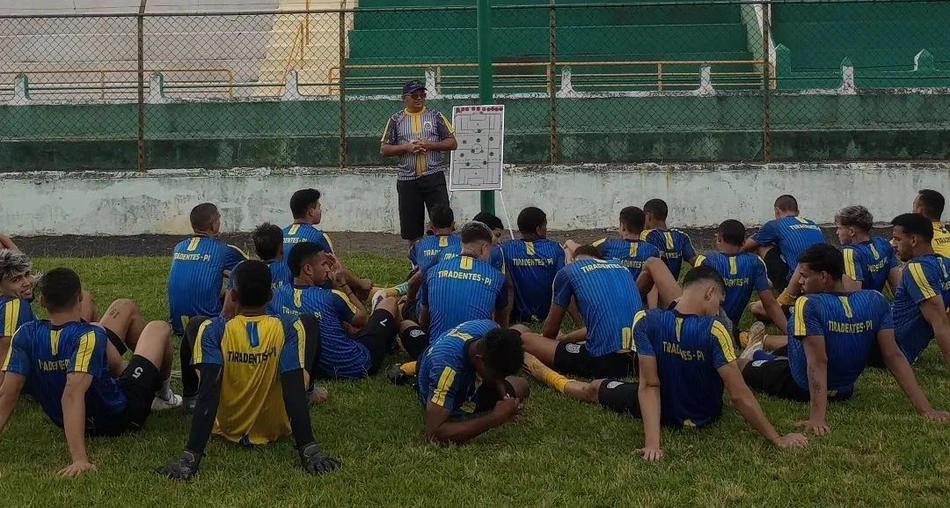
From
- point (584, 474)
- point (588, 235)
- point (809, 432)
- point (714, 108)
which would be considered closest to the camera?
point (584, 474)

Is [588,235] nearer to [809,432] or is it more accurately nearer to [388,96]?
[388,96]

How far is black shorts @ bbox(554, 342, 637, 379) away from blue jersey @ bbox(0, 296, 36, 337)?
357 centimetres

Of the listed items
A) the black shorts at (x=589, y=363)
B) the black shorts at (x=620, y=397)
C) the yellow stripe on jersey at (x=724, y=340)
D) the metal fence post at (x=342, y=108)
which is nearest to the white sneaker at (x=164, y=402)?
the black shorts at (x=589, y=363)

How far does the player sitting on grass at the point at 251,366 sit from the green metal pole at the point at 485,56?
5642 millimetres

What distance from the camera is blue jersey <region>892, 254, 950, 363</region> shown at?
709 cm

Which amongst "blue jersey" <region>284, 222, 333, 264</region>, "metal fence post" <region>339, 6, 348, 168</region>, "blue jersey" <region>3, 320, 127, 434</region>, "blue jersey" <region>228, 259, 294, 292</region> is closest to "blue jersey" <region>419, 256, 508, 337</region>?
"blue jersey" <region>228, 259, 294, 292</region>

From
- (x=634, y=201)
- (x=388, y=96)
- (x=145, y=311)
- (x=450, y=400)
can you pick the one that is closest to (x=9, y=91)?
(x=388, y=96)

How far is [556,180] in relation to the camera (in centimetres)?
1390

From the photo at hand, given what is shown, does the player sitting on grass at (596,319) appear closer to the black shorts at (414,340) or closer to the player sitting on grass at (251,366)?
the black shorts at (414,340)

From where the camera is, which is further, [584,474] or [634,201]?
[634,201]

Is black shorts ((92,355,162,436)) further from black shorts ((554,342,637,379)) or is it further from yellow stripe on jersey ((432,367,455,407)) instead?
black shorts ((554,342,637,379))

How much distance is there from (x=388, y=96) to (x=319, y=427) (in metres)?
10.2

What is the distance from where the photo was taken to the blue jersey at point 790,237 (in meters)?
9.24

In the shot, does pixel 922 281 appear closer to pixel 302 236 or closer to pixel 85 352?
pixel 302 236
